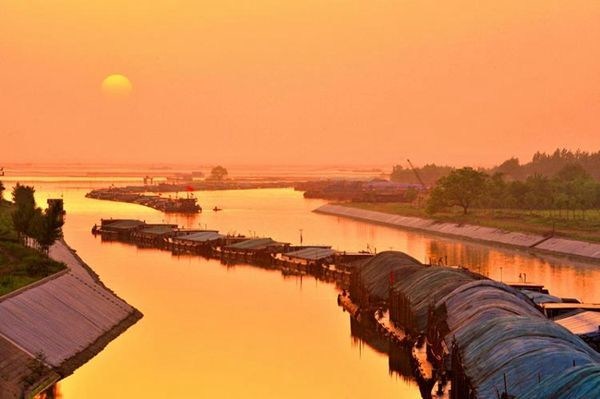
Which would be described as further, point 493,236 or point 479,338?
point 493,236

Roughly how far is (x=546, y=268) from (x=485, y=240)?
32.5 metres

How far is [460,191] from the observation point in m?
166

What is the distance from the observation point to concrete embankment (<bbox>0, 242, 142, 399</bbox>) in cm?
4647

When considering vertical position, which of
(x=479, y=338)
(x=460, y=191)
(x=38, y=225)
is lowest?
(x=460, y=191)

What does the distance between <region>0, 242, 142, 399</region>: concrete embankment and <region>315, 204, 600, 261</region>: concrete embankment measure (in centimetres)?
5986

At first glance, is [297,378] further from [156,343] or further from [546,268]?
[546,268]

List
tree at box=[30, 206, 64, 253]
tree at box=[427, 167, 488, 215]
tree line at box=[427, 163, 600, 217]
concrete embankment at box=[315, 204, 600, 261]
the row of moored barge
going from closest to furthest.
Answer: the row of moored barge
tree at box=[30, 206, 64, 253]
concrete embankment at box=[315, 204, 600, 261]
tree line at box=[427, 163, 600, 217]
tree at box=[427, 167, 488, 215]

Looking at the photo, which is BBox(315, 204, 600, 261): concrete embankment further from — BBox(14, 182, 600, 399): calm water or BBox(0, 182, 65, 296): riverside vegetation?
BBox(0, 182, 65, 296): riverside vegetation

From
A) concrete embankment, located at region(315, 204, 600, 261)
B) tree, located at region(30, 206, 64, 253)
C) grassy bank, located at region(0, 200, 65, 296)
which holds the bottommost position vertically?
concrete embankment, located at region(315, 204, 600, 261)

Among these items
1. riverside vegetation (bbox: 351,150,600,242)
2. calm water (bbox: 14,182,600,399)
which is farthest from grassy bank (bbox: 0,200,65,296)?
riverside vegetation (bbox: 351,150,600,242)

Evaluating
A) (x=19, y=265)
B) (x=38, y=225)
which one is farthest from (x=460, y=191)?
(x=19, y=265)

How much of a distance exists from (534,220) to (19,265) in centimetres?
9097

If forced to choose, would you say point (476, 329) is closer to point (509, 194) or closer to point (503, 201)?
point (503, 201)

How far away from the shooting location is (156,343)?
198ft
